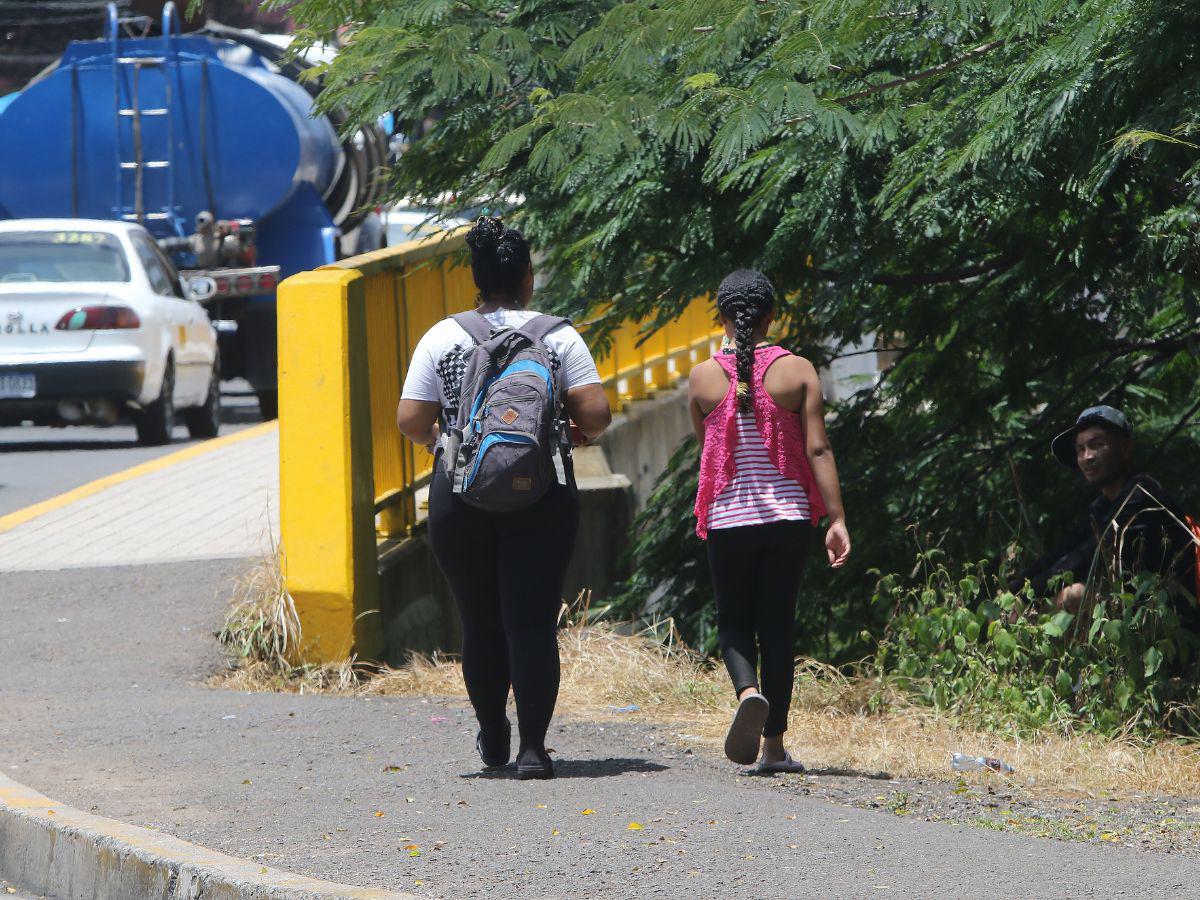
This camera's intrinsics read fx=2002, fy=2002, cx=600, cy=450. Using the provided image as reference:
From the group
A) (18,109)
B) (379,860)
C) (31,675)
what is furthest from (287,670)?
(18,109)

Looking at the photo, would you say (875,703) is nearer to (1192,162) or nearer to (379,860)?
(1192,162)

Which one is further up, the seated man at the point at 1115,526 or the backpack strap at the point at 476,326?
the backpack strap at the point at 476,326

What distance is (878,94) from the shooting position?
23.3 ft

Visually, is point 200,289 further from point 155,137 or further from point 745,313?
point 745,313

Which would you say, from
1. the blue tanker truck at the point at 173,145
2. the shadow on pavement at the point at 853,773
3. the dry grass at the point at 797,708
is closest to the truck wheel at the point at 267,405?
the blue tanker truck at the point at 173,145

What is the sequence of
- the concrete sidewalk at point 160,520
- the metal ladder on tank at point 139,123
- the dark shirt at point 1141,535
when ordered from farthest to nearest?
the metal ladder on tank at point 139,123, the concrete sidewalk at point 160,520, the dark shirt at point 1141,535

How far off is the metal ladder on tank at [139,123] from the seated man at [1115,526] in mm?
11296

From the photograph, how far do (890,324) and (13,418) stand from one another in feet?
29.4

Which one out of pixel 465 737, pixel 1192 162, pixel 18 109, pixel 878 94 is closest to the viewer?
pixel 1192 162

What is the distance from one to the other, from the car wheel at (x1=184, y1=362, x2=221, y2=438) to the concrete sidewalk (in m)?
3.26

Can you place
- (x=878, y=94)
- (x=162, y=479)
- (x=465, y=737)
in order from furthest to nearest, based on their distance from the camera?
(x=162, y=479) → (x=878, y=94) → (x=465, y=737)

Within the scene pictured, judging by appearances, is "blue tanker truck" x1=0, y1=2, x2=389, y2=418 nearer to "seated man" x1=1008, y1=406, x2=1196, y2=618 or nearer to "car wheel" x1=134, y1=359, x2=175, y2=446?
"car wheel" x1=134, y1=359, x2=175, y2=446

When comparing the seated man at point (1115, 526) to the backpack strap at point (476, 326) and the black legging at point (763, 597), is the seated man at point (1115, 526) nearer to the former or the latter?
the black legging at point (763, 597)

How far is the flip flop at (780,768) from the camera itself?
6109mm
